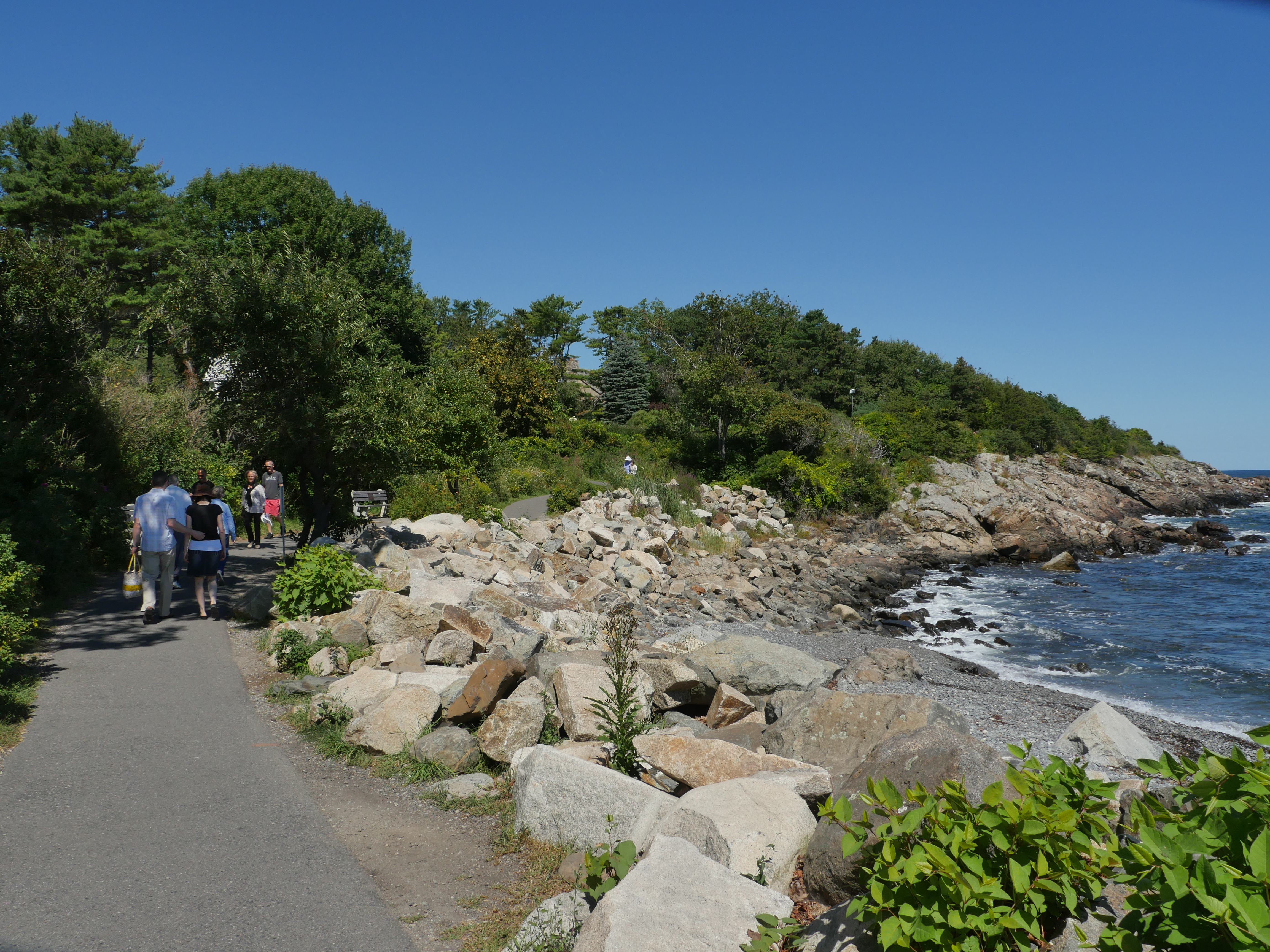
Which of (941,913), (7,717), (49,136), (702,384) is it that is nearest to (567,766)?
(941,913)

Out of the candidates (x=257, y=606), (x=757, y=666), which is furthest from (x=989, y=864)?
(x=257, y=606)

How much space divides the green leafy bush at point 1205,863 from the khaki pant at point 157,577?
11.4 m

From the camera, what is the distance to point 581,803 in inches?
195

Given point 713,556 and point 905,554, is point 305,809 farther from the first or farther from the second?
point 905,554

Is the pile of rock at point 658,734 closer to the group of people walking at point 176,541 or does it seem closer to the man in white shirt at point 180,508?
the group of people walking at point 176,541

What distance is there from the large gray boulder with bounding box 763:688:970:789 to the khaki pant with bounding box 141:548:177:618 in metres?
8.74

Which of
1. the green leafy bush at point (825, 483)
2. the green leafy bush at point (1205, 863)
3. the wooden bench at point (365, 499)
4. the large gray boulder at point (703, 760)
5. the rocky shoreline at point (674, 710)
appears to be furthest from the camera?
the green leafy bush at point (825, 483)

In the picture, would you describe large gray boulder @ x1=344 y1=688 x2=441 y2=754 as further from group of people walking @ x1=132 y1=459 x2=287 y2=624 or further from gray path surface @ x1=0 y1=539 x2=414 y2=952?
group of people walking @ x1=132 y1=459 x2=287 y2=624

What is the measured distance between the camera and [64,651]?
880cm

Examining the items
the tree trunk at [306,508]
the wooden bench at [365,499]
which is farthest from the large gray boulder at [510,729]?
the wooden bench at [365,499]

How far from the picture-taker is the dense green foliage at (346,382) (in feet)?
40.1

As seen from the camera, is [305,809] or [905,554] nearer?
[305,809]

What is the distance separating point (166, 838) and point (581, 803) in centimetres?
269

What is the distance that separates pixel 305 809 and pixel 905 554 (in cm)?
2889
